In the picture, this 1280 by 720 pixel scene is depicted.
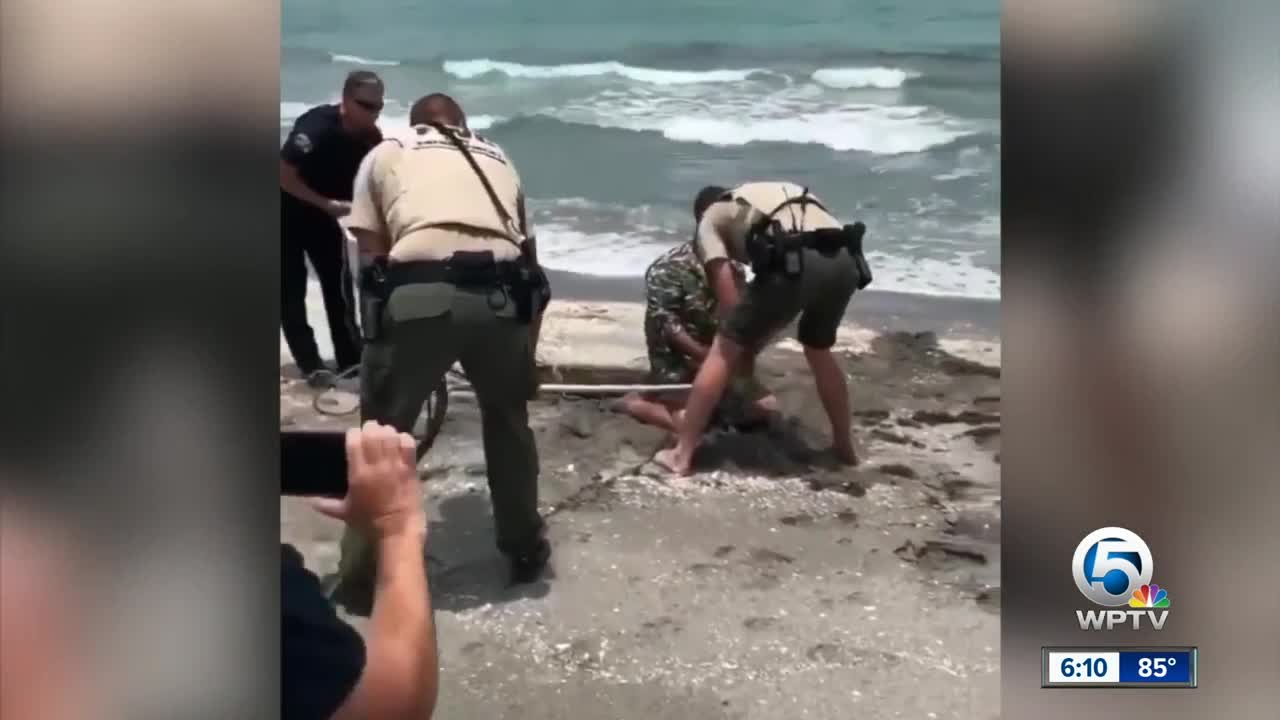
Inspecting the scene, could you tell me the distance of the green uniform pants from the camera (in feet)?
4.36

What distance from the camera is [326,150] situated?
137 centimetres

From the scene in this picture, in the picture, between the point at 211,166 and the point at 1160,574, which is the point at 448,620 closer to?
the point at 211,166

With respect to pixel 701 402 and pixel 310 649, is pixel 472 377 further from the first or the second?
pixel 310 649

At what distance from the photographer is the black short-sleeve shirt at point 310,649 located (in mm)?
1349

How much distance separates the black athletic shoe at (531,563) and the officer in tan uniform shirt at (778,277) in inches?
12.8

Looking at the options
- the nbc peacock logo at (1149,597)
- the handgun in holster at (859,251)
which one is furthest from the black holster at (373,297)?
the nbc peacock logo at (1149,597)

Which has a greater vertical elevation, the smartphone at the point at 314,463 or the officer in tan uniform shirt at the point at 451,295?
the officer in tan uniform shirt at the point at 451,295

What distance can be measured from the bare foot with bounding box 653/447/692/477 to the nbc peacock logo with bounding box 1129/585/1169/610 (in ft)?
2.46

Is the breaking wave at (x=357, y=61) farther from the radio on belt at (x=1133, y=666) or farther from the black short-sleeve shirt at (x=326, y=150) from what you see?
the radio on belt at (x=1133, y=666)

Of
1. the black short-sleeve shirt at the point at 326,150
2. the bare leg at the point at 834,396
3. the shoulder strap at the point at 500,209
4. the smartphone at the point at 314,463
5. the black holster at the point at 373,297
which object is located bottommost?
the smartphone at the point at 314,463

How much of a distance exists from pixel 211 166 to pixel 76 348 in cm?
38

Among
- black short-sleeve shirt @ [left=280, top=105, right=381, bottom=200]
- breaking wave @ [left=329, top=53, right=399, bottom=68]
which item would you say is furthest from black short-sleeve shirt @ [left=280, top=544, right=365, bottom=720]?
breaking wave @ [left=329, top=53, right=399, bottom=68]

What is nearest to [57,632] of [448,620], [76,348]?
[76,348]

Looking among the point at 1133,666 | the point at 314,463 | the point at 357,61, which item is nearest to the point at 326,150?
the point at 357,61
